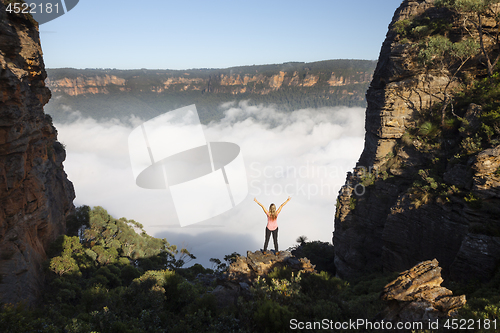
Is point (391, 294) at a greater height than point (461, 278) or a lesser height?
greater

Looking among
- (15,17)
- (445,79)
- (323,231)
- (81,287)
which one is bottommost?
(323,231)

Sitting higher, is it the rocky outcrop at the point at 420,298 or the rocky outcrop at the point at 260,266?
the rocky outcrop at the point at 420,298

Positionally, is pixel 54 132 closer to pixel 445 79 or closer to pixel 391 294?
pixel 391 294

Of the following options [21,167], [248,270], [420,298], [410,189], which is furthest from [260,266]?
[21,167]

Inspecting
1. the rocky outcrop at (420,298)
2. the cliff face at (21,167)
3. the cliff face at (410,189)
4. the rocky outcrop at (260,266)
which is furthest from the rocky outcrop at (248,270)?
the cliff face at (21,167)

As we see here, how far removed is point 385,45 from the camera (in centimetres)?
2333

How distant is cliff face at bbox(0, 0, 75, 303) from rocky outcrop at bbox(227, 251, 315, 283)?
1027cm

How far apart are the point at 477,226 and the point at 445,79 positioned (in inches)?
496

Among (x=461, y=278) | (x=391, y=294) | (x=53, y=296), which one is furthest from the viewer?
(x=53, y=296)

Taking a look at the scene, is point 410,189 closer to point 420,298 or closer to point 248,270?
point 420,298

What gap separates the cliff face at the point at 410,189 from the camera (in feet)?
42.8

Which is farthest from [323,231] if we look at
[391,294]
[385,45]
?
[391,294]

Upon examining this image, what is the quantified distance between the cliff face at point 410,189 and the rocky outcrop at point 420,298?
5773 millimetres

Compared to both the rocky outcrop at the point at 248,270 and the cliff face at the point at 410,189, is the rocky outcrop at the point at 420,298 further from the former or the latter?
the cliff face at the point at 410,189
